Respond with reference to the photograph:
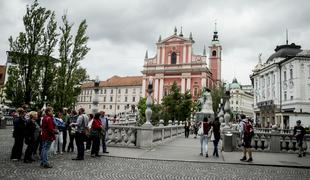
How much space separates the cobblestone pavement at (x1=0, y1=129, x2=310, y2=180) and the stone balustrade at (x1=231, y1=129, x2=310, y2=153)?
4.82m

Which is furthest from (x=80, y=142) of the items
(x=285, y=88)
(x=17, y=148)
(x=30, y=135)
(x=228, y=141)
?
(x=285, y=88)

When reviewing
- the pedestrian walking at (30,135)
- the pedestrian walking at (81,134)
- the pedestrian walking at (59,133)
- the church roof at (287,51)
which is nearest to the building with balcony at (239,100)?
the church roof at (287,51)

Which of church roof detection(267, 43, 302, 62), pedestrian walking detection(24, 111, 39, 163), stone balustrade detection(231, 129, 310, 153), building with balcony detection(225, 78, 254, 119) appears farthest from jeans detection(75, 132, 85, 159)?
building with balcony detection(225, 78, 254, 119)

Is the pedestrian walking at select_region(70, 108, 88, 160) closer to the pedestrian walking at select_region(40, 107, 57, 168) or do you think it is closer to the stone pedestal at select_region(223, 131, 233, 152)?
the pedestrian walking at select_region(40, 107, 57, 168)

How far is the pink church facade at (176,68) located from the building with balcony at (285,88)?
15.4 meters

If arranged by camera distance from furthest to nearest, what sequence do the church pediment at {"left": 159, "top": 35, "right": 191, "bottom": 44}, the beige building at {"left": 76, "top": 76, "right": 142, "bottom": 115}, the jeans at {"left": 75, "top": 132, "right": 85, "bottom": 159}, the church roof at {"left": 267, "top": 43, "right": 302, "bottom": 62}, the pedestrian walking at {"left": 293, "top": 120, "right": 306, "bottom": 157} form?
1. the beige building at {"left": 76, "top": 76, "right": 142, "bottom": 115}
2. the church pediment at {"left": 159, "top": 35, "right": 191, "bottom": 44}
3. the church roof at {"left": 267, "top": 43, "right": 302, "bottom": 62}
4. the pedestrian walking at {"left": 293, "top": 120, "right": 306, "bottom": 157}
5. the jeans at {"left": 75, "top": 132, "right": 85, "bottom": 159}

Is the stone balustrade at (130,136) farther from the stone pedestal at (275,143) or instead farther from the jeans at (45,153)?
the stone pedestal at (275,143)

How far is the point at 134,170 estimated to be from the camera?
829cm

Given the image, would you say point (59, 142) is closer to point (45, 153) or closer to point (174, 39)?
point (45, 153)

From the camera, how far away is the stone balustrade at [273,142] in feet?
47.6

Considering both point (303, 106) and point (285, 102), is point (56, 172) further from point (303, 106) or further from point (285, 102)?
point (285, 102)

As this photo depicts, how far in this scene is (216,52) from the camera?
8812cm

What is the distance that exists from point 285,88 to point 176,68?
102ft

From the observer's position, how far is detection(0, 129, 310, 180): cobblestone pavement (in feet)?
23.8
